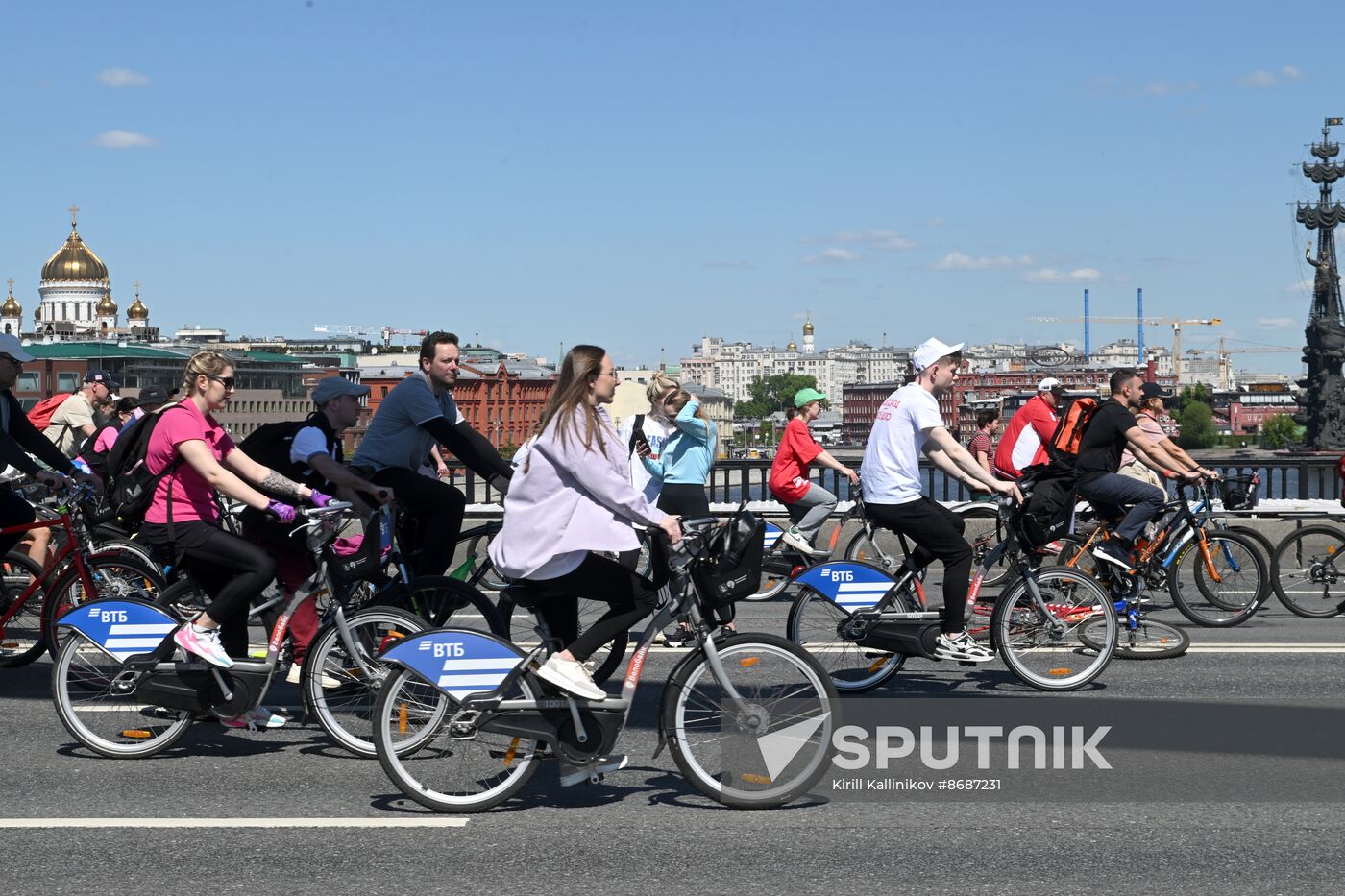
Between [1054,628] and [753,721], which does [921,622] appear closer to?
[1054,628]

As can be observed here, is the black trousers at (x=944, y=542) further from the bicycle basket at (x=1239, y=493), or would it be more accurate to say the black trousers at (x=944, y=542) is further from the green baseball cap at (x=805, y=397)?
the green baseball cap at (x=805, y=397)

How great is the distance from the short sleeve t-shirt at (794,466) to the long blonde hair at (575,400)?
6.48 m

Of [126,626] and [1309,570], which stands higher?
[126,626]

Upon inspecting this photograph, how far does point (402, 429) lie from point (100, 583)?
5.68 ft

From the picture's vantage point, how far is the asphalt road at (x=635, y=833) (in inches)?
206

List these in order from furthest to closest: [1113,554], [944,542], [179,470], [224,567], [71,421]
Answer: [71,421] → [1113,554] → [944,542] → [179,470] → [224,567]

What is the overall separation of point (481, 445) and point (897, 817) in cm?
351

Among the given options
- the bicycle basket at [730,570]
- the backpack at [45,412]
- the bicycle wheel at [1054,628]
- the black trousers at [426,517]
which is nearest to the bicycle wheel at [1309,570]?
the bicycle wheel at [1054,628]

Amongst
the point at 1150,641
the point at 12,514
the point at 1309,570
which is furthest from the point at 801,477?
the point at 12,514

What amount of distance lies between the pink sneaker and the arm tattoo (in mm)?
636

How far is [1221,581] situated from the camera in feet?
37.0

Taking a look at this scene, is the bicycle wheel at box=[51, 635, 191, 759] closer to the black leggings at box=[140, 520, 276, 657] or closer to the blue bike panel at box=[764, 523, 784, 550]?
the black leggings at box=[140, 520, 276, 657]

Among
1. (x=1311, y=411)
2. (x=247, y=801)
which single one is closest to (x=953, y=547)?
(x=247, y=801)

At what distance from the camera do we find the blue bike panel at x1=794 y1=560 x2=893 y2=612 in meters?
8.21
